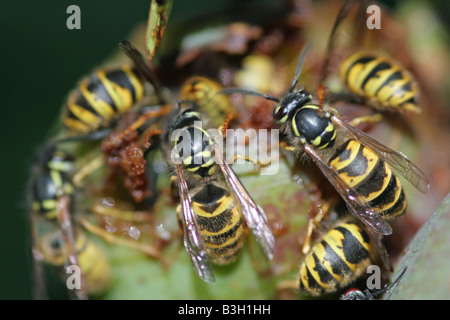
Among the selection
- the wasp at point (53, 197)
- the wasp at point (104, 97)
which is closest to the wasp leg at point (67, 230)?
the wasp at point (53, 197)

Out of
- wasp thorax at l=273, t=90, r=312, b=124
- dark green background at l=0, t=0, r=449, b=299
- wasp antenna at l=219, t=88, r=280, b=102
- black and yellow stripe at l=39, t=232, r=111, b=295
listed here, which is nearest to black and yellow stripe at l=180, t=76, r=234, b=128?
wasp antenna at l=219, t=88, r=280, b=102

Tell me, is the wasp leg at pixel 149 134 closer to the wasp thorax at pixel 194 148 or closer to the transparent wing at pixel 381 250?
the wasp thorax at pixel 194 148

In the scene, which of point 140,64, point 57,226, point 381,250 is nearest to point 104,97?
point 140,64

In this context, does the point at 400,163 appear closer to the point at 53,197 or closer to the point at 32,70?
the point at 53,197

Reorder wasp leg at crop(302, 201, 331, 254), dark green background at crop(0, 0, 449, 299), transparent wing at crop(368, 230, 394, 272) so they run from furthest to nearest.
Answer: dark green background at crop(0, 0, 449, 299) < wasp leg at crop(302, 201, 331, 254) < transparent wing at crop(368, 230, 394, 272)

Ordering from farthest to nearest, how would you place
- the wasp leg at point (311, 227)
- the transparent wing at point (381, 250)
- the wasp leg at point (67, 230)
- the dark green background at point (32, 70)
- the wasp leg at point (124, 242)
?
the dark green background at point (32, 70) → the wasp leg at point (67, 230) → the wasp leg at point (124, 242) → the wasp leg at point (311, 227) → the transparent wing at point (381, 250)

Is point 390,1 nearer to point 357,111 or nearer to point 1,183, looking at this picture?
point 357,111

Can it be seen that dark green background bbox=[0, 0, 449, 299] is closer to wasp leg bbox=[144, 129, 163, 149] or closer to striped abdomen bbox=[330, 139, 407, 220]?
wasp leg bbox=[144, 129, 163, 149]
